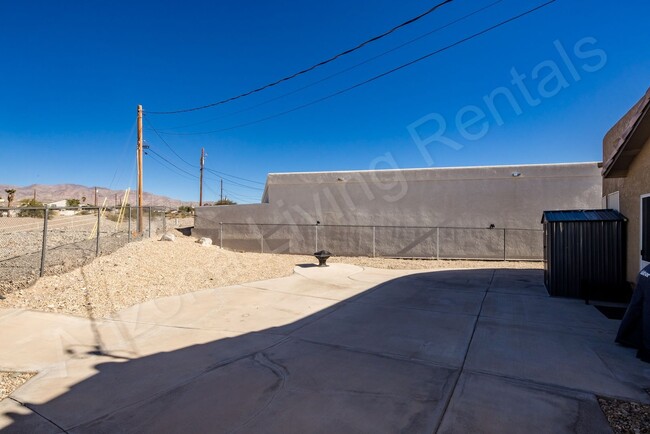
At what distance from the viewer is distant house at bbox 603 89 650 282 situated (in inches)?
257

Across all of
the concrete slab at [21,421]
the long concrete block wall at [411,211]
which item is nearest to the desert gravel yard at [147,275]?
the long concrete block wall at [411,211]

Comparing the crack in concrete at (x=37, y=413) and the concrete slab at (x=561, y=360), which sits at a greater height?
the concrete slab at (x=561, y=360)

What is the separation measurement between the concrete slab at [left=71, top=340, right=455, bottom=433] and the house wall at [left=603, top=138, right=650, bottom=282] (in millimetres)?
6101

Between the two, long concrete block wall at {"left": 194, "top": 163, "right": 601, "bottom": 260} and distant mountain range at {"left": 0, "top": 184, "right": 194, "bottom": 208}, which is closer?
long concrete block wall at {"left": 194, "top": 163, "right": 601, "bottom": 260}

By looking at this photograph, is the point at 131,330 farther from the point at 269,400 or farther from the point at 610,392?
the point at 610,392

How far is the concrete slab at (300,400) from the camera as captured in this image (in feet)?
9.87

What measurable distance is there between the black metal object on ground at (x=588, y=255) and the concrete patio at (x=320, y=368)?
0.95m

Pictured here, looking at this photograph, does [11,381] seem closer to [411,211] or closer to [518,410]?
[518,410]

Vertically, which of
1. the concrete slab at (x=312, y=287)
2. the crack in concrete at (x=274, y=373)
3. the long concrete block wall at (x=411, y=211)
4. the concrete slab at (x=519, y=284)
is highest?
the long concrete block wall at (x=411, y=211)

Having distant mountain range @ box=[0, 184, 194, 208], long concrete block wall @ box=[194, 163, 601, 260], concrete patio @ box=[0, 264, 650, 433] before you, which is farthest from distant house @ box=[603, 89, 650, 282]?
distant mountain range @ box=[0, 184, 194, 208]

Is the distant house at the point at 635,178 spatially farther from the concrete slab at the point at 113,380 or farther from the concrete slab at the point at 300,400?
the concrete slab at the point at 113,380

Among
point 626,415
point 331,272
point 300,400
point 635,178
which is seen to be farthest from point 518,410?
point 331,272

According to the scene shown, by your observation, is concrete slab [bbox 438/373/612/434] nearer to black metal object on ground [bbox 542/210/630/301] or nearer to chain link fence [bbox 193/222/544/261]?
black metal object on ground [bbox 542/210/630/301]

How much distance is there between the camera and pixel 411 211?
1675 centimetres
